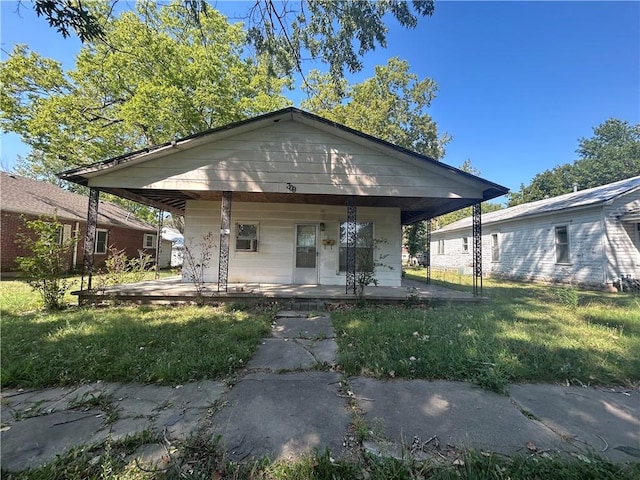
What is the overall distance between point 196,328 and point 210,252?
495cm

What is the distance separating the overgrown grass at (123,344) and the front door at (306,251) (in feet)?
11.5

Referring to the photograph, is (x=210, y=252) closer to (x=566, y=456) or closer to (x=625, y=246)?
(x=566, y=456)

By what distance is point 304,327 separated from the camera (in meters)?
5.36

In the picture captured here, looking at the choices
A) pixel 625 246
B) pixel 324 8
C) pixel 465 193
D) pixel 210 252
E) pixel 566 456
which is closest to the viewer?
pixel 566 456

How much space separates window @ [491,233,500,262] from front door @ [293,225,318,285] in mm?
12606

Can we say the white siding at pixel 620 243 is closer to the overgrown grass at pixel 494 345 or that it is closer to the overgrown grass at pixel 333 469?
the overgrown grass at pixel 494 345

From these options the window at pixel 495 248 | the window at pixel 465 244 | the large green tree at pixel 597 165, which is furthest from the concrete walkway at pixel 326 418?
the large green tree at pixel 597 165

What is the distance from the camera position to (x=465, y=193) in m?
7.18

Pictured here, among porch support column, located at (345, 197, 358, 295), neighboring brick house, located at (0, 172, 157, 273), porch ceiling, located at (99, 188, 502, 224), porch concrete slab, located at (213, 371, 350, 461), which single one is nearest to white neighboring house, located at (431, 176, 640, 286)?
porch ceiling, located at (99, 188, 502, 224)

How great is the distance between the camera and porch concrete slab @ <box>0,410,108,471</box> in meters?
1.92

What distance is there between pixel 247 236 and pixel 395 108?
20745 millimetres

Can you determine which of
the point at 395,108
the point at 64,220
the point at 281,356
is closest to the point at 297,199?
the point at 281,356

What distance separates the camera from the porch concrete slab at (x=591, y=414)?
2.11 m

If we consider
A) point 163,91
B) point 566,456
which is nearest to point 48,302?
point 566,456
